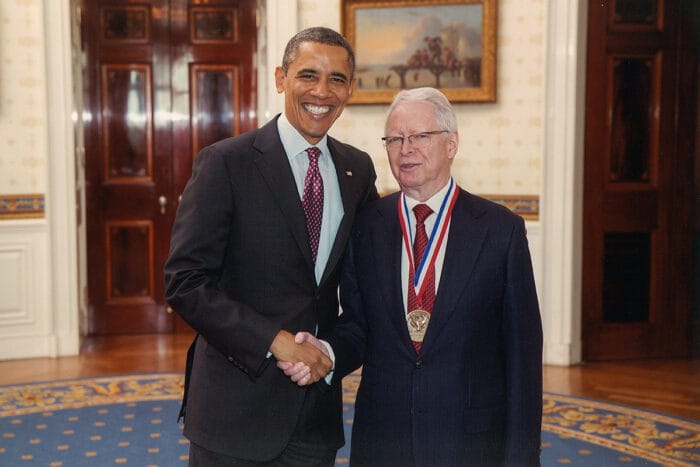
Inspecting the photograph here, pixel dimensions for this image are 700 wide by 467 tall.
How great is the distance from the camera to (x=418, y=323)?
75.3 inches

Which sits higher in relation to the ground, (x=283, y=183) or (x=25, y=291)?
(x=283, y=183)

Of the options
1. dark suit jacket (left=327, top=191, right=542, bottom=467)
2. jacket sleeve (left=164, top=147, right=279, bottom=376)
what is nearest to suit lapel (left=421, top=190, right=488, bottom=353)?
dark suit jacket (left=327, top=191, right=542, bottom=467)

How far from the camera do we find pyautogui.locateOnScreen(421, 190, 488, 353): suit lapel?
6.15 ft

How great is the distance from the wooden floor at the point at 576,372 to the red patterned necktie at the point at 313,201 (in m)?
3.23

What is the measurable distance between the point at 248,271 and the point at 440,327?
464 mm

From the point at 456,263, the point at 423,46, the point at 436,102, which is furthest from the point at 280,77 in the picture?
the point at 423,46

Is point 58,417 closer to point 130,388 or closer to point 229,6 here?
point 130,388

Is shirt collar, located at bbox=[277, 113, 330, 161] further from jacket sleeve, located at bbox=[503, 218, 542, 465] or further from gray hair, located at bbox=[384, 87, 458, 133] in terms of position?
jacket sleeve, located at bbox=[503, 218, 542, 465]

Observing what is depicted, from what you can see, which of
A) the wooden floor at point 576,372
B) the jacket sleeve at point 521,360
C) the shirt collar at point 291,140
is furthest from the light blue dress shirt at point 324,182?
the wooden floor at point 576,372

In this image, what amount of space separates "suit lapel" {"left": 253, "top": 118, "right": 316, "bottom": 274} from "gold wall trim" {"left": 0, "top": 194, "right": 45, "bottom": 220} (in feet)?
13.6

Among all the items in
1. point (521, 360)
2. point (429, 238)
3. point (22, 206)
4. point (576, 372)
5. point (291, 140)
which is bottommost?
point (576, 372)

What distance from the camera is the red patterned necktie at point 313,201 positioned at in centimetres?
200

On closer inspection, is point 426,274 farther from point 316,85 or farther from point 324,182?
point 316,85

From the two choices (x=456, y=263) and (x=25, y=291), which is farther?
(x=25, y=291)
